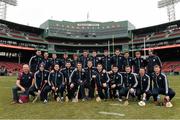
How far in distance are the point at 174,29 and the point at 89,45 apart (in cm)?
2190

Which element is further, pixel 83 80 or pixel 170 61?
pixel 170 61

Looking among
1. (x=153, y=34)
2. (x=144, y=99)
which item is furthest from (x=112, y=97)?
(x=153, y=34)

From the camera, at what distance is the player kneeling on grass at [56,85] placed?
33.5ft

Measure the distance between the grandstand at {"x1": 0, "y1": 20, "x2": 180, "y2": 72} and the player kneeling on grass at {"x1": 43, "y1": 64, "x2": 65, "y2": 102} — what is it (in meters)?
39.9

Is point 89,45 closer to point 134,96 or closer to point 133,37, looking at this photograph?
point 133,37

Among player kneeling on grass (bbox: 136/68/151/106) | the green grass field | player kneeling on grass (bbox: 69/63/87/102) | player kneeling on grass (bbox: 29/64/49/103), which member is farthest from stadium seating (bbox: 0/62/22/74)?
the green grass field

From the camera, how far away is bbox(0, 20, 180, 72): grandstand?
2117 inches

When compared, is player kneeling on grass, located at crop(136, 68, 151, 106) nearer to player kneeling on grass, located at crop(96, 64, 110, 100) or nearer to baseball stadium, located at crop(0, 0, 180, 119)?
player kneeling on grass, located at crop(96, 64, 110, 100)

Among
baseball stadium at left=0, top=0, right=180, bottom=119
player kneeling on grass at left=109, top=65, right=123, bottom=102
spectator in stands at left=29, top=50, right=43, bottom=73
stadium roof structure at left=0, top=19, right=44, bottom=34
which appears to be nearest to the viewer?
player kneeling on grass at left=109, top=65, right=123, bottom=102

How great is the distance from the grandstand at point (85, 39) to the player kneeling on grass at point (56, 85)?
3989 centimetres

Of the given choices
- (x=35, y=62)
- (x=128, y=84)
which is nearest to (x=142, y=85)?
(x=128, y=84)

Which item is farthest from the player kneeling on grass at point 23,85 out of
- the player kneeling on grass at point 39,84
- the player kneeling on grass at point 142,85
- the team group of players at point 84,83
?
the player kneeling on grass at point 142,85

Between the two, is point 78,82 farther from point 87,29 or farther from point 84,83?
point 87,29

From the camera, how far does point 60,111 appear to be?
7840mm
